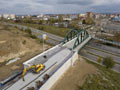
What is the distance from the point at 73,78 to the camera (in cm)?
1783

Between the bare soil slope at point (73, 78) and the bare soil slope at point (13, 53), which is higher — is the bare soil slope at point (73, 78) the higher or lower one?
the lower one

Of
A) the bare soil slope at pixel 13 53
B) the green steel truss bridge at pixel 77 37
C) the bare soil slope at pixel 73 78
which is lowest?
the bare soil slope at pixel 73 78

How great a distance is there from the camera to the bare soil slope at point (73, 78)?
1565cm

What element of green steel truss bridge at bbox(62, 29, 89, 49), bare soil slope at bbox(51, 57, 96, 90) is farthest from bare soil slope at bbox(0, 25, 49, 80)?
green steel truss bridge at bbox(62, 29, 89, 49)

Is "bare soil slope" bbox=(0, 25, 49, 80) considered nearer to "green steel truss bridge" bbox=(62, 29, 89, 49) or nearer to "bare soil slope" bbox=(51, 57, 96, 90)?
"bare soil slope" bbox=(51, 57, 96, 90)

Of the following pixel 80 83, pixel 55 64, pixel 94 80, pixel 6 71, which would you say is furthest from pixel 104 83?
pixel 6 71

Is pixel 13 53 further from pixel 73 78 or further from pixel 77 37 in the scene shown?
pixel 77 37

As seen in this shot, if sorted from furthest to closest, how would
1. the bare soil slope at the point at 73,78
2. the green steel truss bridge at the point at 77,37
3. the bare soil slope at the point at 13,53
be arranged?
the green steel truss bridge at the point at 77,37 < the bare soil slope at the point at 13,53 < the bare soil slope at the point at 73,78

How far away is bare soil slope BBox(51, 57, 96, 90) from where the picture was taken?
51.3ft

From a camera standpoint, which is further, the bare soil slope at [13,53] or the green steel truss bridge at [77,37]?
the green steel truss bridge at [77,37]

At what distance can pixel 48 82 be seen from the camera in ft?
46.6

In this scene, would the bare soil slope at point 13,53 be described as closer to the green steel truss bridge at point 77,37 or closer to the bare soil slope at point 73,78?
the bare soil slope at point 73,78

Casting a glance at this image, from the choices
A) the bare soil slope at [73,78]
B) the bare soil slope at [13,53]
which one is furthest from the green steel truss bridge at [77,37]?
the bare soil slope at [13,53]

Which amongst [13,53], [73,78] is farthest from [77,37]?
[13,53]
